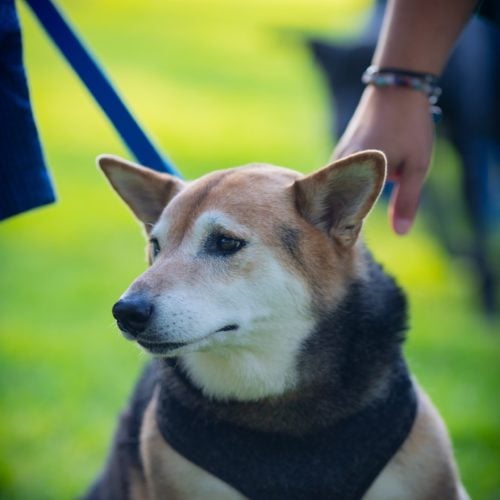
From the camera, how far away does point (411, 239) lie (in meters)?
8.27

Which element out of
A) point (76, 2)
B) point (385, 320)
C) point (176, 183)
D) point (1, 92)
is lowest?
point (76, 2)

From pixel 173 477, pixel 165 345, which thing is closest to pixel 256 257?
pixel 165 345

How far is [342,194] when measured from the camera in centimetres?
281

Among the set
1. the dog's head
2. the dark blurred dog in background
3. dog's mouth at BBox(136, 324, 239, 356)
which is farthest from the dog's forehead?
the dark blurred dog in background

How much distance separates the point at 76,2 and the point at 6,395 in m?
16.4

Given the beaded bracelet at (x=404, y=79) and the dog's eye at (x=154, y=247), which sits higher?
→ the beaded bracelet at (x=404, y=79)

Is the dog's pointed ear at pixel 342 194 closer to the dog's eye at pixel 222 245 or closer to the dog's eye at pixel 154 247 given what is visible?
the dog's eye at pixel 222 245

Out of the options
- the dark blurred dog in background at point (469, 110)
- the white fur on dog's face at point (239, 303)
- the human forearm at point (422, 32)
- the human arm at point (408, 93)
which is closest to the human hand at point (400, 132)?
the human arm at point (408, 93)

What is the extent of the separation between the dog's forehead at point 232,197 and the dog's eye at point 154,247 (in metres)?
0.06

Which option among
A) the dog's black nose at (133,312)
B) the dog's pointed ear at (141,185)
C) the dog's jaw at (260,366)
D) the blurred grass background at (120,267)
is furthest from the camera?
the blurred grass background at (120,267)

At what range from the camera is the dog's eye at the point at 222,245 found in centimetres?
284

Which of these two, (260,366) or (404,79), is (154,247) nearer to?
(260,366)

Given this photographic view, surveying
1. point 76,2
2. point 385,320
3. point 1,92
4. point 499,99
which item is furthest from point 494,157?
point 76,2

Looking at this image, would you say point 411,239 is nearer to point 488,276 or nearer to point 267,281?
point 488,276
